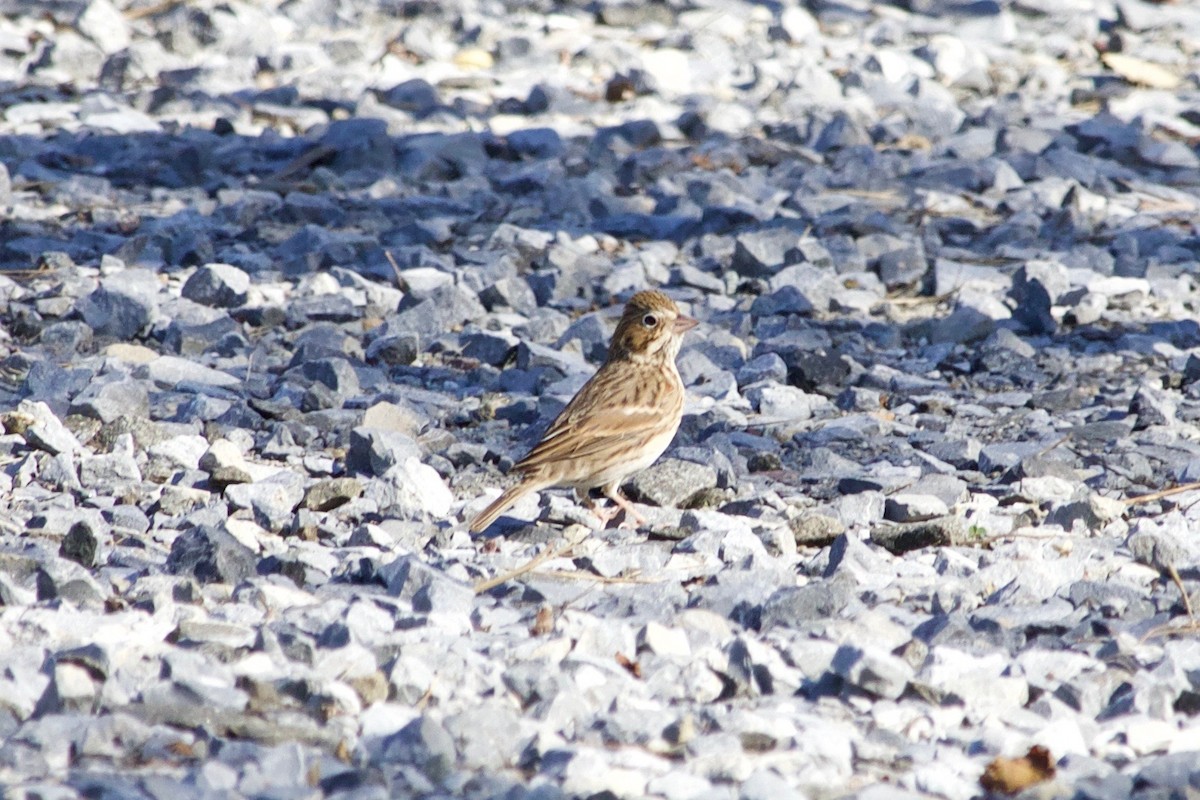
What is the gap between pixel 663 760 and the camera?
3.67m

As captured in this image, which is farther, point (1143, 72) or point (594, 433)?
point (1143, 72)

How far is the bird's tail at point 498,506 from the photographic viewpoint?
213 inches

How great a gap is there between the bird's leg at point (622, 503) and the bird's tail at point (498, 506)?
12.7 inches

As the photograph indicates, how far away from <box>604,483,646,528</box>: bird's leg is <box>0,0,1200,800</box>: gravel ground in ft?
0.39

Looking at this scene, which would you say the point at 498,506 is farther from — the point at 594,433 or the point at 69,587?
the point at 69,587

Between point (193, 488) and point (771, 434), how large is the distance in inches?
83.9

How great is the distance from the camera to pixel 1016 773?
141 inches

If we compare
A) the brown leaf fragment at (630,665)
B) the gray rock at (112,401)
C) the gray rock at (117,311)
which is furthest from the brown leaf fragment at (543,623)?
the gray rock at (117,311)

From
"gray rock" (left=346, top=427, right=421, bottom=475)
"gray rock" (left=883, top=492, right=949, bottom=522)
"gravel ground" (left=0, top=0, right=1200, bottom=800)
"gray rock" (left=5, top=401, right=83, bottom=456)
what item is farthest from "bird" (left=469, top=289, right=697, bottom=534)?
"gray rock" (left=5, top=401, right=83, bottom=456)

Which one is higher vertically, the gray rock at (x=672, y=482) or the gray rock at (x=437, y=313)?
the gray rock at (x=672, y=482)

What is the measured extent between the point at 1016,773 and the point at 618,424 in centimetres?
251

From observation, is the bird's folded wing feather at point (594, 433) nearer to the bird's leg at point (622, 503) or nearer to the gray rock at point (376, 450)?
the bird's leg at point (622, 503)

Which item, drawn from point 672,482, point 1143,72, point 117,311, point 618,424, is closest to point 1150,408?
point 672,482

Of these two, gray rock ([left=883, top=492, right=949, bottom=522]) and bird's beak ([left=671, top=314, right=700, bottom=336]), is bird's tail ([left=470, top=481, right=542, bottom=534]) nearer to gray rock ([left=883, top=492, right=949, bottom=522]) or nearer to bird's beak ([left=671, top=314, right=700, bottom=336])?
gray rock ([left=883, top=492, right=949, bottom=522])
